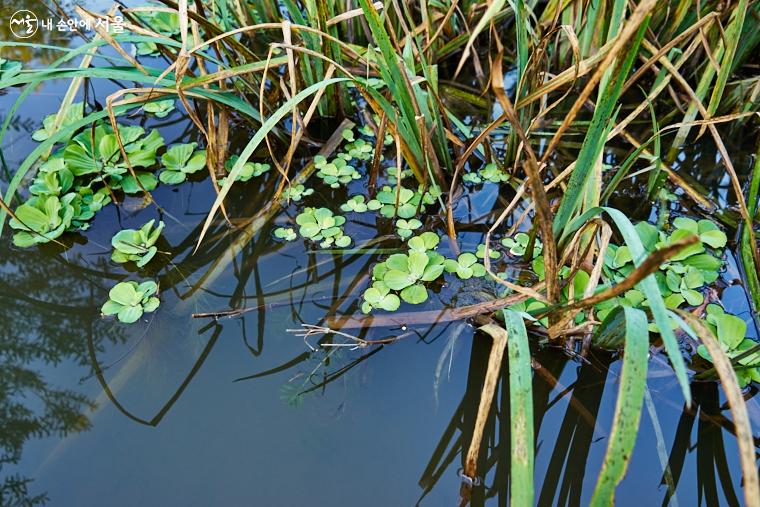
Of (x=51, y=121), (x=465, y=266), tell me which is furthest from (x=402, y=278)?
(x=51, y=121)

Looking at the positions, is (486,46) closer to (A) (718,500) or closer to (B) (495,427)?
(B) (495,427)

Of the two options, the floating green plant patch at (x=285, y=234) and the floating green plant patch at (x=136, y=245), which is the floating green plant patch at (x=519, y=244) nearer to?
the floating green plant patch at (x=285, y=234)

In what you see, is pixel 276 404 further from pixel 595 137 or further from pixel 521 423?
pixel 595 137

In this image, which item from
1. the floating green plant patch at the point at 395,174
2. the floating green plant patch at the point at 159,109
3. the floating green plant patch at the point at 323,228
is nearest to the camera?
the floating green plant patch at the point at 323,228

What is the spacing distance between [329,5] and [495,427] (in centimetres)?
137

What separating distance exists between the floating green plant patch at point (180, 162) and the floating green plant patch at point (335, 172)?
0.38 meters

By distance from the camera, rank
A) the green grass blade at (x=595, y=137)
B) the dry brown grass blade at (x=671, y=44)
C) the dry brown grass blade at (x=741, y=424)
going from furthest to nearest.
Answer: the dry brown grass blade at (x=671, y=44) → the green grass blade at (x=595, y=137) → the dry brown grass blade at (x=741, y=424)

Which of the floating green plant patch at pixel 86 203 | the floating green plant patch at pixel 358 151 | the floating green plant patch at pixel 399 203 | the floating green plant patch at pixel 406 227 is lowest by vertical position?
the floating green plant patch at pixel 406 227

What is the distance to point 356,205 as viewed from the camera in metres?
1.74

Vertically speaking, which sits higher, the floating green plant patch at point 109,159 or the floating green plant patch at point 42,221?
the floating green plant patch at point 109,159

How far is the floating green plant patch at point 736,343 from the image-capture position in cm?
125

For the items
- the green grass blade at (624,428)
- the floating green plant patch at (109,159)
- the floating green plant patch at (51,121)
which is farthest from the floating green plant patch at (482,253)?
the floating green plant patch at (51,121)

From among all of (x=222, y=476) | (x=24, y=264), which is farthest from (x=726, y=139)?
(x=24, y=264)

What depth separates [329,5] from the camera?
1778mm
